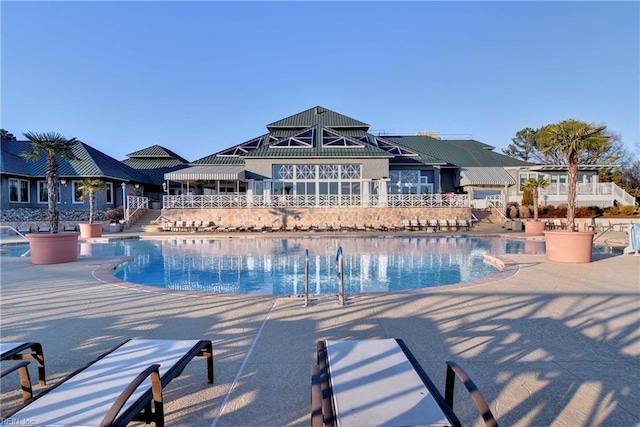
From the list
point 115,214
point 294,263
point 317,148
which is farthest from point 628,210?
point 115,214

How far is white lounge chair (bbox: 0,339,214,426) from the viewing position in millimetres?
2190

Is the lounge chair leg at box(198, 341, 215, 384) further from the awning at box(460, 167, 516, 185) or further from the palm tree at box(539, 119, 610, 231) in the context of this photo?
the awning at box(460, 167, 516, 185)

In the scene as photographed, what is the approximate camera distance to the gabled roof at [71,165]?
2688cm

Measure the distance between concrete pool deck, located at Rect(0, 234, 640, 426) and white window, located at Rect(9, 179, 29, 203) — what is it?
24.3m

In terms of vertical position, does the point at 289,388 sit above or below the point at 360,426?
below

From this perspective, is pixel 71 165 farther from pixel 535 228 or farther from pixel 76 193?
pixel 535 228

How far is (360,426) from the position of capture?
6.89 ft

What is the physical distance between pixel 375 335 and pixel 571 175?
1019cm

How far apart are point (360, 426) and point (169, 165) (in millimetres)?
40272

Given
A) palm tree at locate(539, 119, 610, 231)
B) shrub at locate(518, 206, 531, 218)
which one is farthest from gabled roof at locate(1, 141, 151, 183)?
shrub at locate(518, 206, 531, 218)

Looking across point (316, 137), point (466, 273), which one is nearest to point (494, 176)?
point (316, 137)

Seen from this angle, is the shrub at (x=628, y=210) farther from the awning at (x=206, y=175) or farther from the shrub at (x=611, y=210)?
the awning at (x=206, y=175)

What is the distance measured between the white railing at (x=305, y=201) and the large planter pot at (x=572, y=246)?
51.5 feet

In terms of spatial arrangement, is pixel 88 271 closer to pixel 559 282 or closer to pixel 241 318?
pixel 241 318
